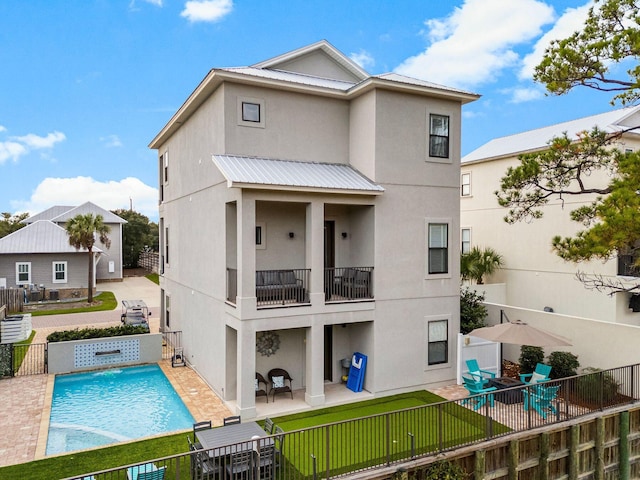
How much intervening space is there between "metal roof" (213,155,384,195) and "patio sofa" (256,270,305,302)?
2678mm

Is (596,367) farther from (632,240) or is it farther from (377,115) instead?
(377,115)

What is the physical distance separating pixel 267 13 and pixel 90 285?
72.5ft

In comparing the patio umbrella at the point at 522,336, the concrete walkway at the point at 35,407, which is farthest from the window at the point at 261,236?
the patio umbrella at the point at 522,336

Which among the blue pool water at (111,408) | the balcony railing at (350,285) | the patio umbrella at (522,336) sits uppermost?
the balcony railing at (350,285)

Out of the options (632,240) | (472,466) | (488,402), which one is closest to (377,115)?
(632,240)

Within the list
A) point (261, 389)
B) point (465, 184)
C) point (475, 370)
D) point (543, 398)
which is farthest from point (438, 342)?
point (465, 184)

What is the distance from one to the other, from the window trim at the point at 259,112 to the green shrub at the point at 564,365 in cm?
1173

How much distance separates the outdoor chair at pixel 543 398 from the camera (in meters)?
11.4

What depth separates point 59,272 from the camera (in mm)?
35688

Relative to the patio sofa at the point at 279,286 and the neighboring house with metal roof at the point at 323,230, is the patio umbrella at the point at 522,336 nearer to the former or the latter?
the neighboring house with metal roof at the point at 323,230

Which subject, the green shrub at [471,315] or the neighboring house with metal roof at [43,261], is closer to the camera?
the green shrub at [471,315]

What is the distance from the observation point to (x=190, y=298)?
1792 cm

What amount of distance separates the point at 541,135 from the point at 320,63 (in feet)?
48.3

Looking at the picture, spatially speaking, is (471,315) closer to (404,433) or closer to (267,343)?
(404,433)
